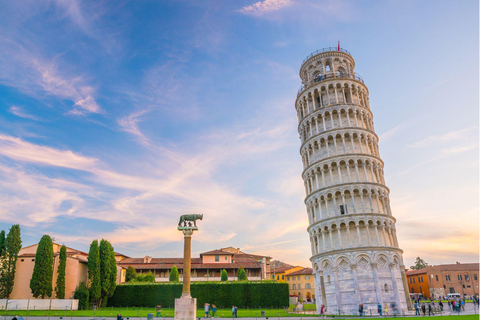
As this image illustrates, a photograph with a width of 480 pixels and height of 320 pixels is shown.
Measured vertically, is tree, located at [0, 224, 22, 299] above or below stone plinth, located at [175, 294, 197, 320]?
above

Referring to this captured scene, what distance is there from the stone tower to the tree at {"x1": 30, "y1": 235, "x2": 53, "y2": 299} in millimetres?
36424

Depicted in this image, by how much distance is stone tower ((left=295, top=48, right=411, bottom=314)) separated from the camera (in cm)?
4112

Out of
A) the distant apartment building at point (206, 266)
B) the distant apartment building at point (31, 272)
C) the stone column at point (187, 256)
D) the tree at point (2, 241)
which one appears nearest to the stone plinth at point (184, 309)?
the stone column at point (187, 256)

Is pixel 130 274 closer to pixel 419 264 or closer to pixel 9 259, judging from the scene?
pixel 9 259

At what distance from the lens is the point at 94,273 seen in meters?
49.7

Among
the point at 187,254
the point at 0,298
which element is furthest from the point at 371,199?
the point at 0,298

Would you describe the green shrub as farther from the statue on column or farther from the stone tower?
the stone tower

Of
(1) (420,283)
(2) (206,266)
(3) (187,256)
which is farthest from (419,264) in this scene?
(3) (187,256)

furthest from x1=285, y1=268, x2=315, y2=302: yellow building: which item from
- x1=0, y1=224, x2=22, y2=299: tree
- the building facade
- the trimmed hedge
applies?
x1=0, y1=224, x2=22, y2=299: tree

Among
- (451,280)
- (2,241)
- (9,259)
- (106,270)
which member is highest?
(2,241)

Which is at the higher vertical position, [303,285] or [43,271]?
[43,271]

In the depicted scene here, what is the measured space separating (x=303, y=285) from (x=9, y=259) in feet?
226

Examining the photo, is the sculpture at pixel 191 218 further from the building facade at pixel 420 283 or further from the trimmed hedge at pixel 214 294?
the building facade at pixel 420 283

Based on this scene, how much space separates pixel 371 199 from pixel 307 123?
49.3ft
